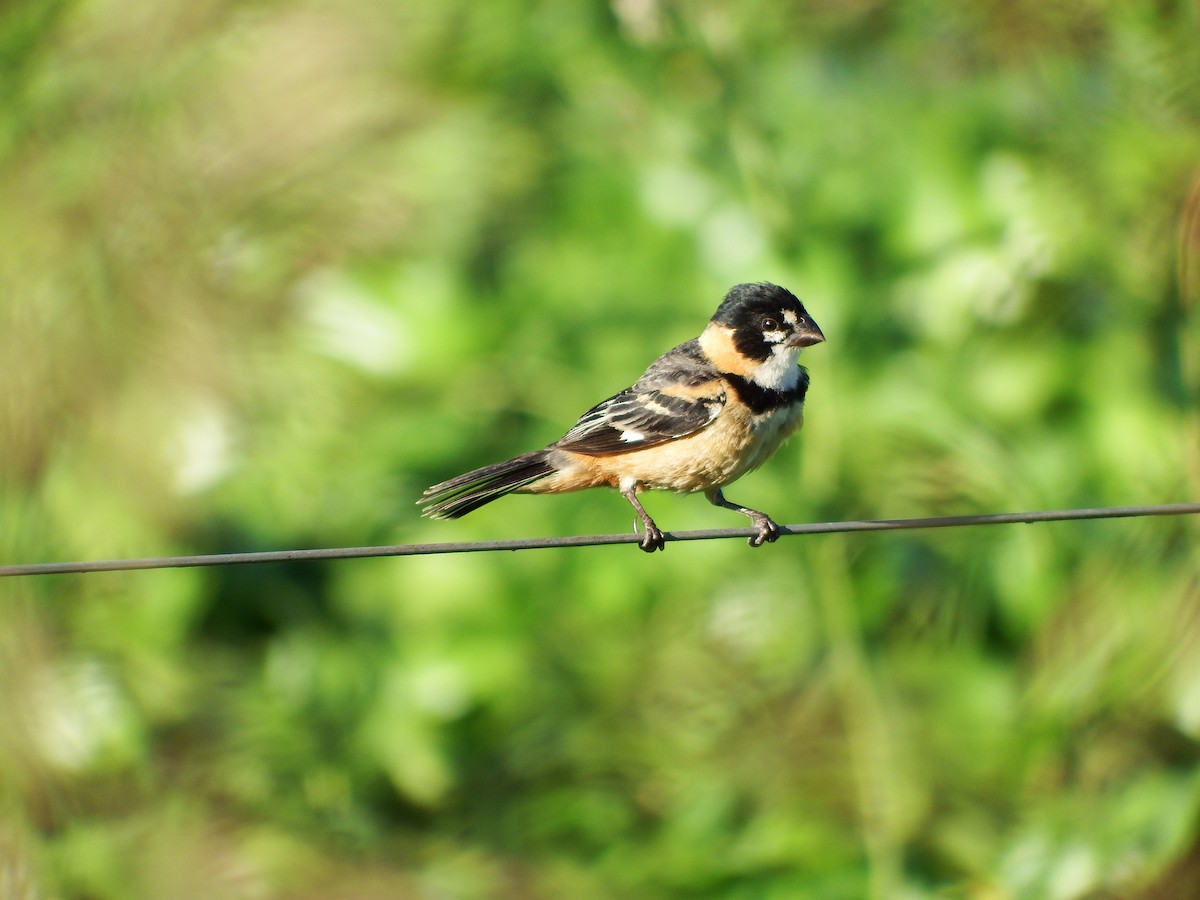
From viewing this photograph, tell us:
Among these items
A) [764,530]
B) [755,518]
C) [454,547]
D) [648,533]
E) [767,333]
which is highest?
[767,333]

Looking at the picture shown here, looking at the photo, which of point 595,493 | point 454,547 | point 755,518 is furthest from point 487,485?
point 595,493

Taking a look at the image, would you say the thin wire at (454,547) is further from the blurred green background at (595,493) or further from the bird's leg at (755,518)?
the blurred green background at (595,493)

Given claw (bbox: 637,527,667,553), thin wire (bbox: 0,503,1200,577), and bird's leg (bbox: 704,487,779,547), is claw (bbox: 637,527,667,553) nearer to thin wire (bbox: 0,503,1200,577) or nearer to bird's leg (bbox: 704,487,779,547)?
bird's leg (bbox: 704,487,779,547)

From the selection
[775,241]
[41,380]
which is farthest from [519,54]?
[41,380]

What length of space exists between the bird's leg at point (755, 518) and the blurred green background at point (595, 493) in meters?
0.72

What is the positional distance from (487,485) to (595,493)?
136cm

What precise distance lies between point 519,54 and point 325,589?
2335 millimetres

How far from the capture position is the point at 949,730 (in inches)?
224

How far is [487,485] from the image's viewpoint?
443 centimetres

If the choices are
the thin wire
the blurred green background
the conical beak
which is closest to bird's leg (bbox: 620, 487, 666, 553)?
the thin wire

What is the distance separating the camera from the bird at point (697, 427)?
4441mm

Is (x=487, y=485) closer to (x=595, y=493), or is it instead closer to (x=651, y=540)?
(x=651, y=540)

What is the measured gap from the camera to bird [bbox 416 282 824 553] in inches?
175

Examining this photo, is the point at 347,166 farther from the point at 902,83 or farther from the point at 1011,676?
the point at 1011,676
